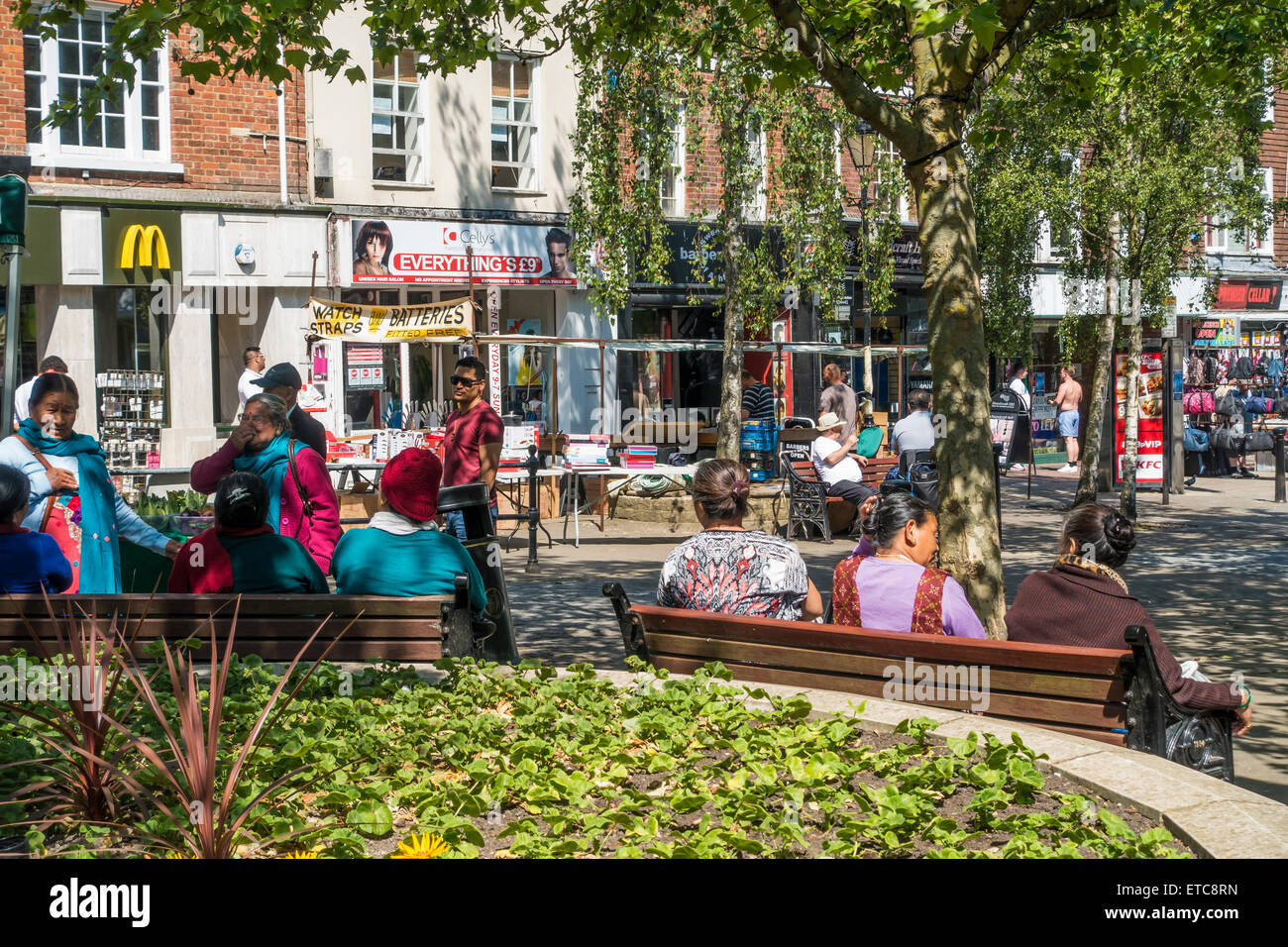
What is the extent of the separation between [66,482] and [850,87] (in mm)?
4396

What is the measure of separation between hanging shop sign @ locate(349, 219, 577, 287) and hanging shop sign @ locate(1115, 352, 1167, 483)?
29.4 feet

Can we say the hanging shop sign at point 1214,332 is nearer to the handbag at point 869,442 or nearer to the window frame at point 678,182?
the window frame at point 678,182

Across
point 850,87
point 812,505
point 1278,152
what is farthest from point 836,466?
point 1278,152

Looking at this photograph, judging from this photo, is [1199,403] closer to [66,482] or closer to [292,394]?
[292,394]

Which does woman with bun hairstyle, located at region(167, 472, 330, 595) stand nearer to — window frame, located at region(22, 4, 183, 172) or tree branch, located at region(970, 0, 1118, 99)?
tree branch, located at region(970, 0, 1118, 99)

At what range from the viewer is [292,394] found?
830cm

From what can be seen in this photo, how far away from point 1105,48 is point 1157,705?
646 centimetres

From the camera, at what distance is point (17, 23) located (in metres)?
8.29

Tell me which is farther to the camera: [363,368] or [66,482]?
[363,368]

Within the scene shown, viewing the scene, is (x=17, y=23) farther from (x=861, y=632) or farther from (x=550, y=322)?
(x=550, y=322)

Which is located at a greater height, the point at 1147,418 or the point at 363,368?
the point at 363,368

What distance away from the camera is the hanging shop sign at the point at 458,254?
20953mm

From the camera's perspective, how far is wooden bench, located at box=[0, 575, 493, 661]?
543 centimetres
